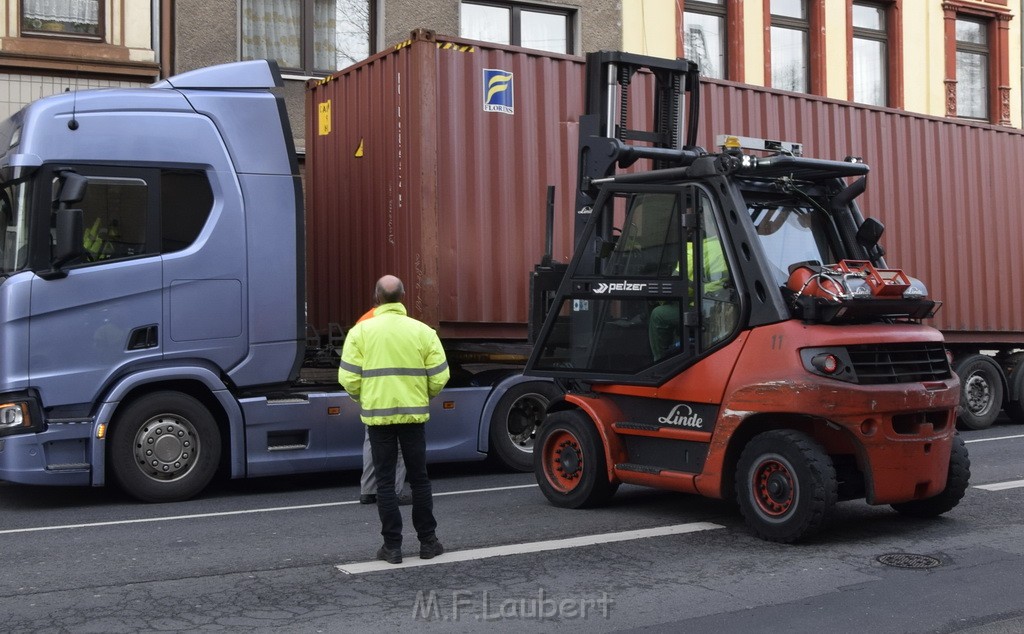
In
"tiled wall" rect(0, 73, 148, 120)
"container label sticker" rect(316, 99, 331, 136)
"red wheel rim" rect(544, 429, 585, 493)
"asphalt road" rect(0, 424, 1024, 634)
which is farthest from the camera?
"tiled wall" rect(0, 73, 148, 120)

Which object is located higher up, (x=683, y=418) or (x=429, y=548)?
(x=683, y=418)

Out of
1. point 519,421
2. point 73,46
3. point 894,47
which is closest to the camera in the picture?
point 519,421

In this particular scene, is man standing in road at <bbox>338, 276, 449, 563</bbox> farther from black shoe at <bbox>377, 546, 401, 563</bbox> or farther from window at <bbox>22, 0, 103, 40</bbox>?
window at <bbox>22, 0, 103, 40</bbox>

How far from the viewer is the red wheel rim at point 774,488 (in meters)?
7.24

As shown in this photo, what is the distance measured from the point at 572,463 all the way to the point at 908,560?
253 cm

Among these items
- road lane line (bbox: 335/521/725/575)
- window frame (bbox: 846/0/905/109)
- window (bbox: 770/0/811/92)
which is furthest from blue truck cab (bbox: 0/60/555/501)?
window frame (bbox: 846/0/905/109)

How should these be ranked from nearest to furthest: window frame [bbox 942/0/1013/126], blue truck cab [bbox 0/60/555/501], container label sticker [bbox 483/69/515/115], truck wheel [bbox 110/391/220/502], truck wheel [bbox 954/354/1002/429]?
1. blue truck cab [bbox 0/60/555/501]
2. truck wheel [bbox 110/391/220/502]
3. container label sticker [bbox 483/69/515/115]
4. truck wheel [bbox 954/354/1002/429]
5. window frame [bbox 942/0/1013/126]

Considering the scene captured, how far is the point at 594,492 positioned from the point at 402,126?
3.98 m

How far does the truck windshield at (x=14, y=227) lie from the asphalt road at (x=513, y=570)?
6.13 ft

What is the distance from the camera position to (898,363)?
741cm

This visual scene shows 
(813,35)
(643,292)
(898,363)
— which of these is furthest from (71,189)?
(813,35)

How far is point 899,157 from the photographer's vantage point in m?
13.9

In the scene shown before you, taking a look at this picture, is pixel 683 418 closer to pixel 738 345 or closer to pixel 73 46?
pixel 738 345

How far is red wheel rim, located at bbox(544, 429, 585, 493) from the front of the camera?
8.59 metres
